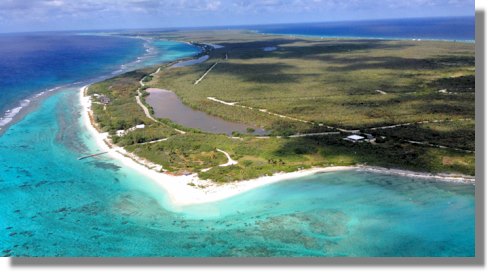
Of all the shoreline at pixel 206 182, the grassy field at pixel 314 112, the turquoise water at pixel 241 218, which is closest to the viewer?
the turquoise water at pixel 241 218

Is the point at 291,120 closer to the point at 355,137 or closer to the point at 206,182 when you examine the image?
the point at 355,137

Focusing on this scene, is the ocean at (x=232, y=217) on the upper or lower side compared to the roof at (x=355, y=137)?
lower

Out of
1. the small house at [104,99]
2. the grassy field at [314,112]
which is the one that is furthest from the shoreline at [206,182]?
the small house at [104,99]

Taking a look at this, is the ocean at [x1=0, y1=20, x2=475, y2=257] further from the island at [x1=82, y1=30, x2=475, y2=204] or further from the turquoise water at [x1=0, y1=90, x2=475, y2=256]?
the island at [x1=82, y1=30, x2=475, y2=204]

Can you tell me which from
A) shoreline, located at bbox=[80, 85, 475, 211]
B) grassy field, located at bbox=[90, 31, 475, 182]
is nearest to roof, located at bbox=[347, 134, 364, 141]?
grassy field, located at bbox=[90, 31, 475, 182]

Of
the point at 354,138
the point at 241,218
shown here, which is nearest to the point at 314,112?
the point at 354,138

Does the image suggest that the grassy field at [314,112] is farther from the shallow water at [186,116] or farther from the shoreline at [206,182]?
the shallow water at [186,116]

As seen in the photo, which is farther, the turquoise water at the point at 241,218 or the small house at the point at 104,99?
the small house at the point at 104,99
